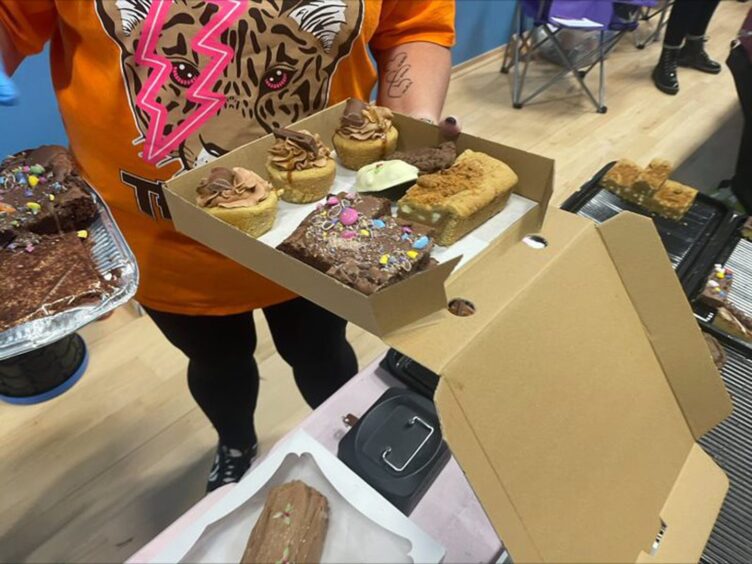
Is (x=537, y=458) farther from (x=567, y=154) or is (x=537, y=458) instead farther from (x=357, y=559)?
(x=567, y=154)

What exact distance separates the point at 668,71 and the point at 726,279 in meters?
3.45

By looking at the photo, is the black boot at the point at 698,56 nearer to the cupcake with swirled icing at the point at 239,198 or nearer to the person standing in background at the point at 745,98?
the person standing in background at the point at 745,98

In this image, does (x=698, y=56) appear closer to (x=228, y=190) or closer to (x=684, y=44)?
(x=684, y=44)

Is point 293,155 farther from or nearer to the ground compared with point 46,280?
farther from the ground

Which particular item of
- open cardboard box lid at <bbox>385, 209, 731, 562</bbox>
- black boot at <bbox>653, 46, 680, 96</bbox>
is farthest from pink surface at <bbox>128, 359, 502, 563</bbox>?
black boot at <bbox>653, 46, 680, 96</bbox>

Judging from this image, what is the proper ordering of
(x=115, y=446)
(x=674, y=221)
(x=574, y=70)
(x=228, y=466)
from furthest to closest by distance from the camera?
(x=574, y=70)
(x=115, y=446)
(x=228, y=466)
(x=674, y=221)

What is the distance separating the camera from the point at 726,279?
1342 mm

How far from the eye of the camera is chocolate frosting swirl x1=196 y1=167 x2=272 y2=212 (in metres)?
0.98

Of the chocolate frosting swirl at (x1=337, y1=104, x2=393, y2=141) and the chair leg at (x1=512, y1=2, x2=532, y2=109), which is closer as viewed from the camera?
the chocolate frosting swirl at (x1=337, y1=104, x2=393, y2=141)

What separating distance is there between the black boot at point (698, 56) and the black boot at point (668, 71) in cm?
31

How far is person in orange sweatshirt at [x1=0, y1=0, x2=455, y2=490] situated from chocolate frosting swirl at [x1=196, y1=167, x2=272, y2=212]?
0.21 feet

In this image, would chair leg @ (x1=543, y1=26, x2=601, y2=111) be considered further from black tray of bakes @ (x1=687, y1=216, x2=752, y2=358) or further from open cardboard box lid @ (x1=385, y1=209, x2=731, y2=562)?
open cardboard box lid @ (x1=385, y1=209, x2=731, y2=562)

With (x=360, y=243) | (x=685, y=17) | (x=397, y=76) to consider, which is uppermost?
(x=397, y=76)

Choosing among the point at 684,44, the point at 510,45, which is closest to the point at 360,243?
the point at 510,45
